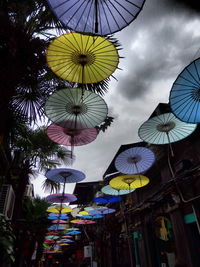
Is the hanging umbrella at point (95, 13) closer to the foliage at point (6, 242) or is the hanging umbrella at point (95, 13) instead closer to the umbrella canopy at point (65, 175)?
the foliage at point (6, 242)

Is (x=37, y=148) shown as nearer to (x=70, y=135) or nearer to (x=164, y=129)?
(x=70, y=135)

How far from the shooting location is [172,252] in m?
7.58

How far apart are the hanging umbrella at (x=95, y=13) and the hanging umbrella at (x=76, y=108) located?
1713 mm

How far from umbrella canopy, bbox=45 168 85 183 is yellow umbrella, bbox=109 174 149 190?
1.46 metres

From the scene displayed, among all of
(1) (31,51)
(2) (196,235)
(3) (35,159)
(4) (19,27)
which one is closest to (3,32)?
(4) (19,27)

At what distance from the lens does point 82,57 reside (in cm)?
389

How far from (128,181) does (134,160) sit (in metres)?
1.06

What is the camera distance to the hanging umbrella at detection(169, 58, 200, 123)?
11.1 feet

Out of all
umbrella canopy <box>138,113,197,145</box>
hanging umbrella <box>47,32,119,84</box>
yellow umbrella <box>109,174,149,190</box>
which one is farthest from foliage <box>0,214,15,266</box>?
yellow umbrella <box>109,174,149,190</box>

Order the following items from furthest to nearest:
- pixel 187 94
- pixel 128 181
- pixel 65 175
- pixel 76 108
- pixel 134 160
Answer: pixel 65 175 < pixel 128 181 < pixel 134 160 < pixel 76 108 < pixel 187 94

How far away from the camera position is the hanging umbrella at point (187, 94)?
3.40 metres

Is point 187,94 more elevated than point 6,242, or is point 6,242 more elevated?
point 187,94

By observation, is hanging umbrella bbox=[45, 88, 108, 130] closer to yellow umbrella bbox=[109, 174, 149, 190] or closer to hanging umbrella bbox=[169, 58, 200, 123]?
hanging umbrella bbox=[169, 58, 200, 123]

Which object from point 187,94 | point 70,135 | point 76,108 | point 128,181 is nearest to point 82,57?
point 76,108
